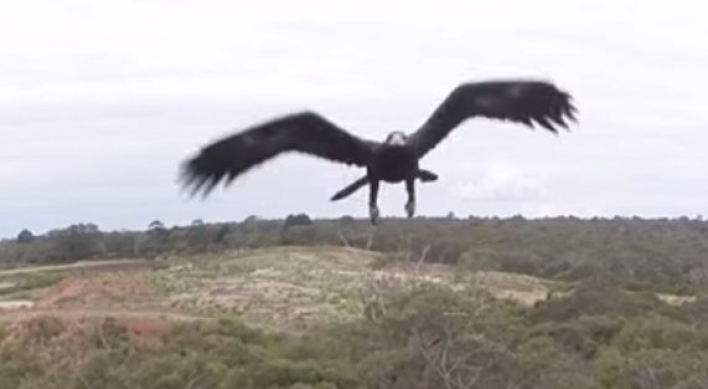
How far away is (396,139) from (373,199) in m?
0.31

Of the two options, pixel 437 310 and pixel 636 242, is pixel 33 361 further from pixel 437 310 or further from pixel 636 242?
pixel 636 242

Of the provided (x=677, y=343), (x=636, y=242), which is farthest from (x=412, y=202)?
(x=636, y=242)

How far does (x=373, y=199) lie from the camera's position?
21.9 feet

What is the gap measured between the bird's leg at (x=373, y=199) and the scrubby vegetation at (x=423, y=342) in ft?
68.3

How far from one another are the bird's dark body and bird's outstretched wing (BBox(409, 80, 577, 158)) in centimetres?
32

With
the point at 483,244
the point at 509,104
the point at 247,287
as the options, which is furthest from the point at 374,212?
the point at 483,244

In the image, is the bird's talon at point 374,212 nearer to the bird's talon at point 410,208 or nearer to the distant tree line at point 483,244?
the bird's talon at point 410,208

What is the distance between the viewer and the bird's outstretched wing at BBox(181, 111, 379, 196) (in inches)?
255

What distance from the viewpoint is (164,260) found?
91688 mm

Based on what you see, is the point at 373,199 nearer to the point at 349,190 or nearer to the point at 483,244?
the point at 349,190

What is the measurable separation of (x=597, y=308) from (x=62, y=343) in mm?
18823

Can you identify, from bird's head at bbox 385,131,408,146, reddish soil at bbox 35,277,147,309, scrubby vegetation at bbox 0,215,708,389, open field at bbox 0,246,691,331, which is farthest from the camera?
reddish soil at bbox 35,277,147,309

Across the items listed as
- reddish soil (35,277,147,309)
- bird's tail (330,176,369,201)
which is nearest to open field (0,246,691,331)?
reddish soil (35,277,147,309)

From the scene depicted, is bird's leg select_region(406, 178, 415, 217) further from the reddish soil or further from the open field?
the reddish soil
